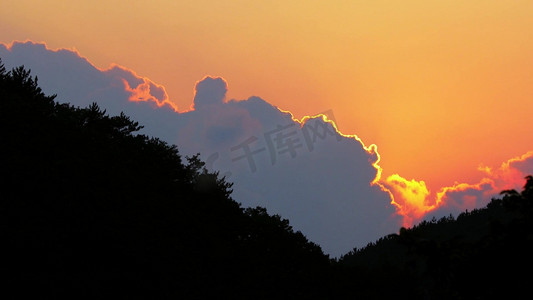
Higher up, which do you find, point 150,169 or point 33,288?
point 150,169

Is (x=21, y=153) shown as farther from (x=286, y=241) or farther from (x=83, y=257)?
(x=286, y=241)

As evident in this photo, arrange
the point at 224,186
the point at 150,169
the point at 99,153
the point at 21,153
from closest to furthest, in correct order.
→ 1. the point at 21,153
2. the point at 99,153
3. the point at 150,169
4. the point at 224,186

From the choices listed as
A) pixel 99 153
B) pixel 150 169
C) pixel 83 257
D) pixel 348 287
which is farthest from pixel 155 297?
pixel 348 287

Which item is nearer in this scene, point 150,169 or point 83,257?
point 83,257

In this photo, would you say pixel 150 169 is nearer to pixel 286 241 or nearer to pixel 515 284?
pixel 286 241

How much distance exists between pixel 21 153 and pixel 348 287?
205 feet

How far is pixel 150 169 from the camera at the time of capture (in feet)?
190

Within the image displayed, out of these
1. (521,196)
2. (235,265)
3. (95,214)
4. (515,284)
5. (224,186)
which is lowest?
(515,284)

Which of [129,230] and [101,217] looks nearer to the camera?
[101,217]

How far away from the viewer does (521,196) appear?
1305 cm

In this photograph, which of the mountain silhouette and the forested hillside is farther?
the forested hillside

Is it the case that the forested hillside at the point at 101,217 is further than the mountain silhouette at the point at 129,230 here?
Yes

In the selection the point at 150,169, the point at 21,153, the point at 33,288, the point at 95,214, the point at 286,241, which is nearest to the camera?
the point at 33,288

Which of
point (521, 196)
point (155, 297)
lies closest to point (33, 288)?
point (155, 297)
